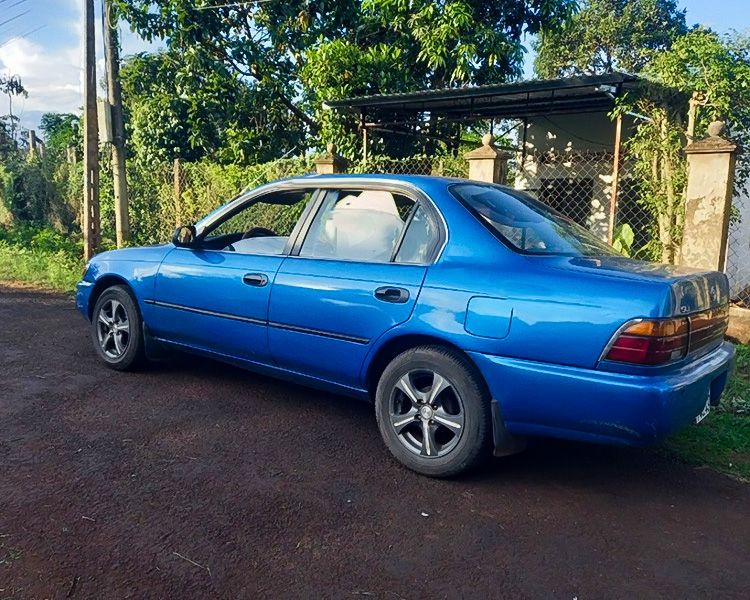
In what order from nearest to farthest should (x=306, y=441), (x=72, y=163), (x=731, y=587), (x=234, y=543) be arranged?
1. (x=731, y=587)
2. (x=234, y=543)
3. (x=306, y=441)
4. (x=72, y=163)

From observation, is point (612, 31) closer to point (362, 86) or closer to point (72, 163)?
point (362, 86)

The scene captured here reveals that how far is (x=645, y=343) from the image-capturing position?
2881 millimetres

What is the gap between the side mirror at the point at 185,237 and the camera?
475 centimetres

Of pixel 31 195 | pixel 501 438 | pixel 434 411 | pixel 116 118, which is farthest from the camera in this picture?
pixel 31 195

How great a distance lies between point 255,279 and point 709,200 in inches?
181

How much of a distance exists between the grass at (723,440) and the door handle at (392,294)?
186 centimetres

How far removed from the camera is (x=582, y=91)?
33.7 feet

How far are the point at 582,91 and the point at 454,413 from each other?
8237mm

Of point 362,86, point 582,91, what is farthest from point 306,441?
point 362,86

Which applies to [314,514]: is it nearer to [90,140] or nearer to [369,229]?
[369,229]

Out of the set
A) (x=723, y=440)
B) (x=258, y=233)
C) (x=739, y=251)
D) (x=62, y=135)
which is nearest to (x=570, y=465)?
(x=723, y=440)

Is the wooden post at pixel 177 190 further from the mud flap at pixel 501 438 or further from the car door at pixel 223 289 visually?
the mud flap at pixel 501 438

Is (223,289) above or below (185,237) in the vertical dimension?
below

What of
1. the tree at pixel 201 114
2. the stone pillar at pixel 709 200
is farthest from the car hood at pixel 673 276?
the tree at pixel 201 114
